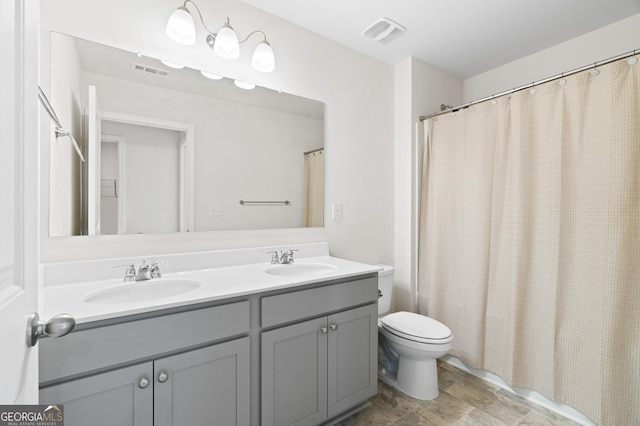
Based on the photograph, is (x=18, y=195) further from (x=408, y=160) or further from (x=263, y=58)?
(x=408, y=160)

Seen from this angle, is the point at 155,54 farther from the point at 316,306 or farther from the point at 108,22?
the point at 316,306

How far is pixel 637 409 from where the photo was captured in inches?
55.6

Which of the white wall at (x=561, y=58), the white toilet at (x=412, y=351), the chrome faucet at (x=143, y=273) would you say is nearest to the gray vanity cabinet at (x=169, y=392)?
the chrome faucet at (x=143, y=273)

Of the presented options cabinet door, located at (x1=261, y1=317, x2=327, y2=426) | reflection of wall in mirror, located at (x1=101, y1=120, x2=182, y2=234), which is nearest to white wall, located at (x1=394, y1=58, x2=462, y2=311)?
cabinet door, located at (x1=261, y1=317, x2=327, y2=426)

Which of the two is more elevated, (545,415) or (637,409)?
(637,409)

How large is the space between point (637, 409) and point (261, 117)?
248cm

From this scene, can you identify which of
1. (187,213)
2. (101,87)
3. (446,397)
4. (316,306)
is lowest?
(446,397)

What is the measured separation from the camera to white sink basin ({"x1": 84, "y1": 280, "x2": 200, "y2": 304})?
1239 millimetres

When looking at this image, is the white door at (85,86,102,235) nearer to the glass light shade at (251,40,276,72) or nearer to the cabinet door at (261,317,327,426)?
the glass light shade at (251,40,276,72)

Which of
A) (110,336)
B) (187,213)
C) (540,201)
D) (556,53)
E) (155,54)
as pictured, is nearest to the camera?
A: (110,336)

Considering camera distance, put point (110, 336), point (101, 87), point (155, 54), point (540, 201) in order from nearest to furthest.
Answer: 1. point (110, 336)
2. point (101, 87)
3. point (155, 54)
4. point (540, 201)

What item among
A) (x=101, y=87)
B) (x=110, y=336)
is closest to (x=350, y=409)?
(x=110, y=336)

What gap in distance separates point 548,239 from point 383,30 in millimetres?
1681

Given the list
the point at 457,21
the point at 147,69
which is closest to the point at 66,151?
the point at 147,69
